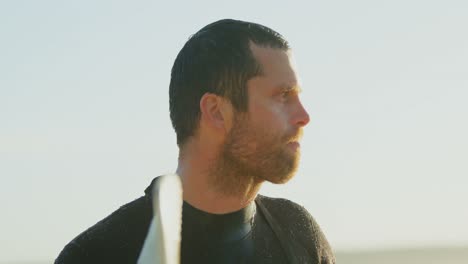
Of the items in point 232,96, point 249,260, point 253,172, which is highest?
point 232,96

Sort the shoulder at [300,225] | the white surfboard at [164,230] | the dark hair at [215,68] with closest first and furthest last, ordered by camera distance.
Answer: the white surfboard at [164,230], the dark hair at [215,68], the shoulder at [300,225]

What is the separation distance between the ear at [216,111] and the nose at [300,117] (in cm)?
38

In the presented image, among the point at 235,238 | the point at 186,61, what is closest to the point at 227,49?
the point at 186,61

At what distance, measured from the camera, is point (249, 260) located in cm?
591

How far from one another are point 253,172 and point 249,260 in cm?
50

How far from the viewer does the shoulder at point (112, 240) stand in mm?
5605

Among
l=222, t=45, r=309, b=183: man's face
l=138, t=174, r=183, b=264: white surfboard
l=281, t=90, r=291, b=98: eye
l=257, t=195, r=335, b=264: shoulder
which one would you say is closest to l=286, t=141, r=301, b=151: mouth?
l=222, t=45, r=309, b=183: man's face

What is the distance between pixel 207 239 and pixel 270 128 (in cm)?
71

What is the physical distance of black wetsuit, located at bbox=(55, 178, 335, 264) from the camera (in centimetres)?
563

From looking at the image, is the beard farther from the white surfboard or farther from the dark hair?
the white surfboard

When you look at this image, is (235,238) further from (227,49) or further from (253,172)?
(227,49)

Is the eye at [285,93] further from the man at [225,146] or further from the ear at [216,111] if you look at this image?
the ear at [216,111]

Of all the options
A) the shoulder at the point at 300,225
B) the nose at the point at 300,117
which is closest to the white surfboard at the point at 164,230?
the nose at the point at 300,117

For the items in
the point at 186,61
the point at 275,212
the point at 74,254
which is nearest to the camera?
the point at 74,254
